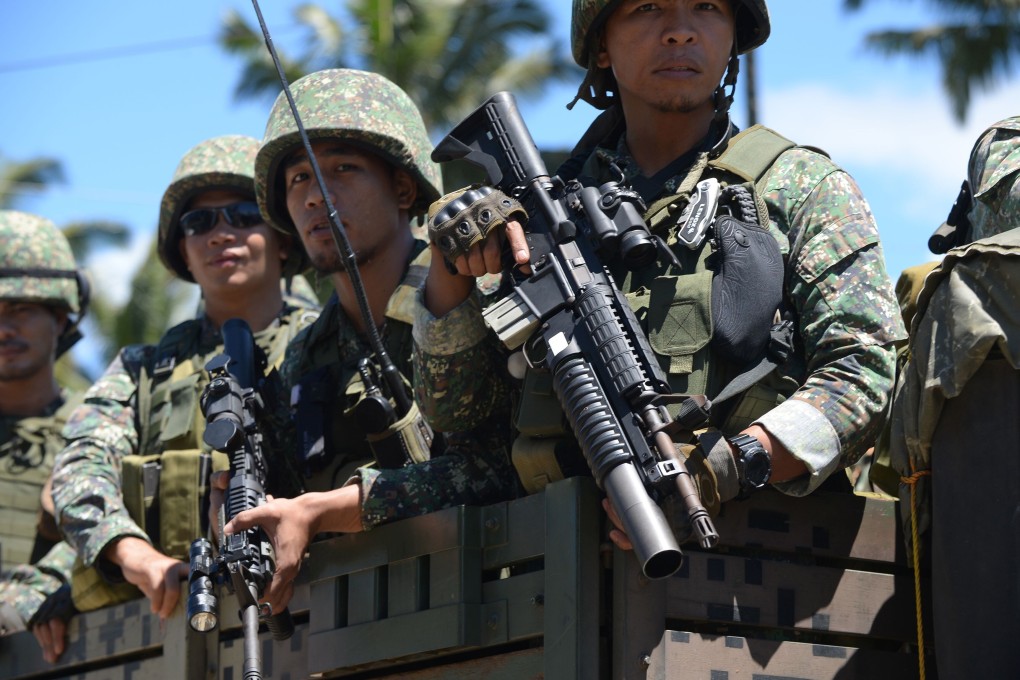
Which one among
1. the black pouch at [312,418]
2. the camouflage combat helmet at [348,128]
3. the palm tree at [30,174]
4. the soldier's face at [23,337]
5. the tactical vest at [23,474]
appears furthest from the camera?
the palm tree at [30,174]

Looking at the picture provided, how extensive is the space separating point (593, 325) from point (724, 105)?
1035mm

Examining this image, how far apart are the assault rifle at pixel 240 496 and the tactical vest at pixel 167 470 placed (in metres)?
0.55

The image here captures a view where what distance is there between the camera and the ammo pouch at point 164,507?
6.41 metres

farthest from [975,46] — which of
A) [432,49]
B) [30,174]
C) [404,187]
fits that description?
[404,187]

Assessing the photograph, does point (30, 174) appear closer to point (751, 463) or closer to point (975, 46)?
point (975, 46)

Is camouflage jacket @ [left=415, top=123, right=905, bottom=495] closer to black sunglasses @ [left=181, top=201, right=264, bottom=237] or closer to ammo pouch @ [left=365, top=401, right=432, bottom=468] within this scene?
ammo pouch @ [left=365, top=401, right=432, bottom=468]

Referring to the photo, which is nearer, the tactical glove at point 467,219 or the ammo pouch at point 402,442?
the tactical glove at point 467,219

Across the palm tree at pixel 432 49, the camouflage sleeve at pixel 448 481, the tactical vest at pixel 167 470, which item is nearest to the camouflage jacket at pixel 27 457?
the tactical vest at pixel 167 470

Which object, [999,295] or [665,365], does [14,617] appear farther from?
[999,295]

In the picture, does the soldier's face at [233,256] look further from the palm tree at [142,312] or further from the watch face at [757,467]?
the palm tree at [142,312]

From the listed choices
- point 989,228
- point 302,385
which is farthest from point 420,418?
point 989,228

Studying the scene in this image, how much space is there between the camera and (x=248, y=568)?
5.11m

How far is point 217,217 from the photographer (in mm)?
7227

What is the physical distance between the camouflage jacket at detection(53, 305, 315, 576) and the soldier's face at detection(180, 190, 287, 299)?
201mm
